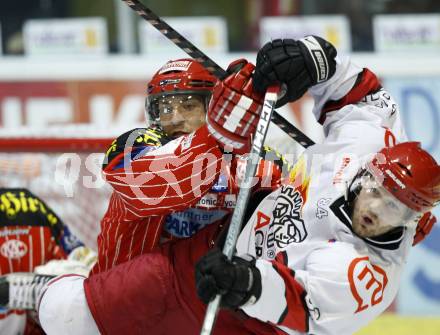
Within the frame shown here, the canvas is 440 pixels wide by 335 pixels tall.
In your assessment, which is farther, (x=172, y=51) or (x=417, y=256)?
(x=172, y=51)

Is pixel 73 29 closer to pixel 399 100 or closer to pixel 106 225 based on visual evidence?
pixel 399 100

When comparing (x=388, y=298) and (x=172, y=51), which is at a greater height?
(x=172, y=51)

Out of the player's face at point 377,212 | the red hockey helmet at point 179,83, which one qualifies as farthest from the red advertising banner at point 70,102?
the player's face at point 377,212

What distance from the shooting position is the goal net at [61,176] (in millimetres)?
3684

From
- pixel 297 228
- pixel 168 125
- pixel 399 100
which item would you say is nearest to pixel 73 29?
pixel 399 100

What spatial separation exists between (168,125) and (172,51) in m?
2.46

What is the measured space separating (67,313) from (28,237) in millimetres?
690

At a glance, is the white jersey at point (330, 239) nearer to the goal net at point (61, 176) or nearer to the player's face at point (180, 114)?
the player's face at point (180, 114)

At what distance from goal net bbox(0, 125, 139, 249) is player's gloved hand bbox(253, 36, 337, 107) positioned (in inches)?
60.5

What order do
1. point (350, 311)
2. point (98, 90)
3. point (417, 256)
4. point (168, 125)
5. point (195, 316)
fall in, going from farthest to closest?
point (98, 90)
point (417, 256)
point (168, 125)
point (195, 316)
point (350, 311)

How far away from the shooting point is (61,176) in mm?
3842

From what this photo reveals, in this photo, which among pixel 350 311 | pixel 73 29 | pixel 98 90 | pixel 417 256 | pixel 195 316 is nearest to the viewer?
pixel 350 311

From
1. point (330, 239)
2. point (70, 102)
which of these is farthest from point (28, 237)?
point (70, 102)

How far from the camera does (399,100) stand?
4715 millimetres
